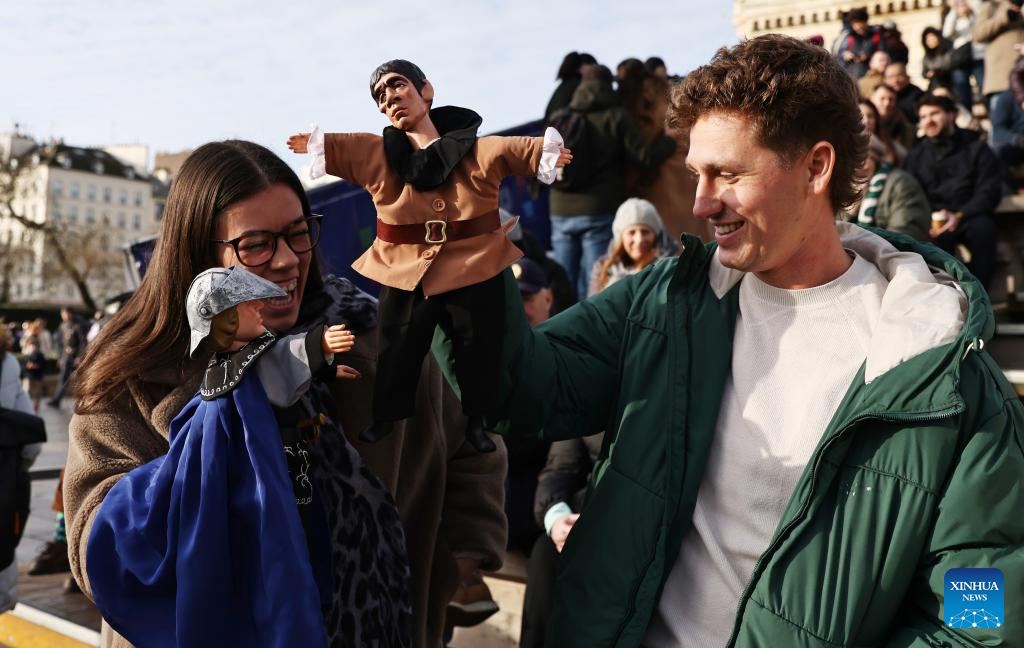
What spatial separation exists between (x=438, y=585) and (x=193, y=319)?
1.18m

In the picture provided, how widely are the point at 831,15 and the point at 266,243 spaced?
29.4 m

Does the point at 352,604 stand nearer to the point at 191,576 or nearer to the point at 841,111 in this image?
the point at 191,576

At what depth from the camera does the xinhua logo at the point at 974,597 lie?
1.71 metres

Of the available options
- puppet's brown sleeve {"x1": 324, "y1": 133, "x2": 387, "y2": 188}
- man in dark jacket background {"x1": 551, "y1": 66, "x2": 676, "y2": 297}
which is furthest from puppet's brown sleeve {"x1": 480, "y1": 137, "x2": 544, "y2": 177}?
man in dark jacket background {"x1": 551, "y1": 66, "x2": 676, "y2": 297}

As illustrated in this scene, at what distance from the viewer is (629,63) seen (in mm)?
7789

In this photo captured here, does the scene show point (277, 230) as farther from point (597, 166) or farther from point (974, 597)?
point (597, 166)

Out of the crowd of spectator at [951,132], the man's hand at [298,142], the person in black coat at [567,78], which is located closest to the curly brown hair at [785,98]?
the man's hand at [298,142]

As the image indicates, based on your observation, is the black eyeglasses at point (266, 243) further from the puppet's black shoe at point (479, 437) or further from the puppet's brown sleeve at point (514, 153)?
the puppet's black shoe at point (479, 437)

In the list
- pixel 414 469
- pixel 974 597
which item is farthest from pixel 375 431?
pixel 974 597

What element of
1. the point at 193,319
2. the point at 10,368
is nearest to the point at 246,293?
the point at 193,319

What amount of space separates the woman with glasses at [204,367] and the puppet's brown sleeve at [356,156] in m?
0.26

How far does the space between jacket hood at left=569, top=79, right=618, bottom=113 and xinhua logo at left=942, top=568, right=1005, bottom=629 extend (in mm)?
6090

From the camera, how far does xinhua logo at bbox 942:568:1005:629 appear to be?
1711 millimetres

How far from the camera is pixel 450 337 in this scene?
86.1 inches
